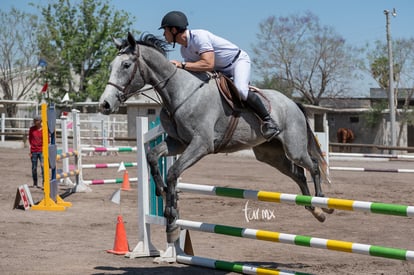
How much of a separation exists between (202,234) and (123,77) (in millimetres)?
3332

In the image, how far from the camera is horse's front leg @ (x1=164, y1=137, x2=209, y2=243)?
19.4ft

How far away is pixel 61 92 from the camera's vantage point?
159ft

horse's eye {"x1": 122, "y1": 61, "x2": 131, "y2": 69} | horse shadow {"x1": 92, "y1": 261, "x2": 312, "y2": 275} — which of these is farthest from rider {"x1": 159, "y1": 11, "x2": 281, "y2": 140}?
horse shadow {"x1": 92, "y1": 261, "x2": 312, "y2": 275}

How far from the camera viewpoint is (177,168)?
5.90m

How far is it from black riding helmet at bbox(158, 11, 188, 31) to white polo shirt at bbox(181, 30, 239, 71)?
11 centimetres

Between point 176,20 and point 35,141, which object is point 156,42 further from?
point 35,141

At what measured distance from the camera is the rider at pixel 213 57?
6.27 metres

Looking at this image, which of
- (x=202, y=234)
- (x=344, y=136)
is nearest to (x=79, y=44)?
(x=344, y=136)

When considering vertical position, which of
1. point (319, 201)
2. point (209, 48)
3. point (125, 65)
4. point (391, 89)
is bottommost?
Result: point (319, 201)

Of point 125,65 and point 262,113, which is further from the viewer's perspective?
point 262,113

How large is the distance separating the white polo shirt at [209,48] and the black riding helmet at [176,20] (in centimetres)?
11

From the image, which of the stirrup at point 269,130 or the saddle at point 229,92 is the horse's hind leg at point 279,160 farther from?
the saddle at point 229,92

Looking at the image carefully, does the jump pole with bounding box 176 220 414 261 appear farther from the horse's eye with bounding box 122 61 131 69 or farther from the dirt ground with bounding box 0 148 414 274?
the horse's eye with bounding box 122 61 131 69

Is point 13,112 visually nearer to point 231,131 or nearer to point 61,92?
point 61,92
